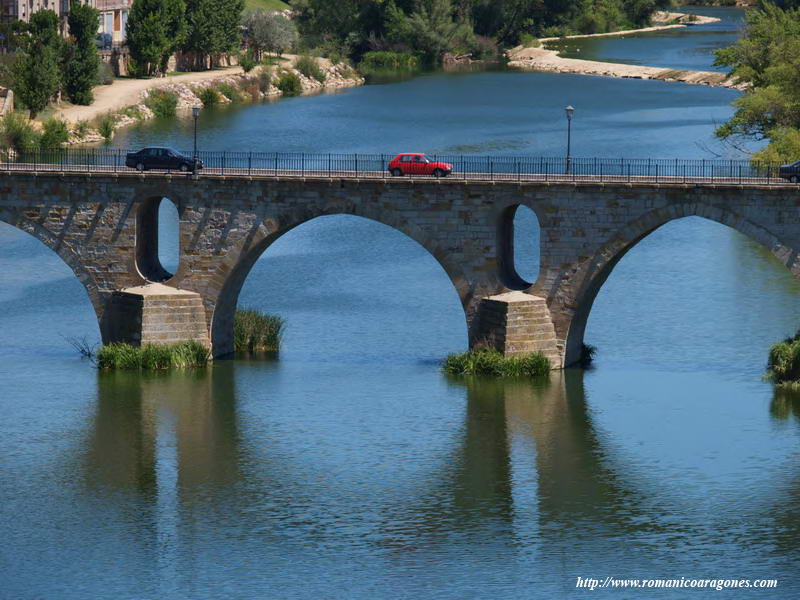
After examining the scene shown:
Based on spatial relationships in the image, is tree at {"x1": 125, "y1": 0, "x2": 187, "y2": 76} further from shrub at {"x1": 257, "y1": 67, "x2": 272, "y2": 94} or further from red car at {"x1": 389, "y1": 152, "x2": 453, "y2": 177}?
red car at {"x1": 389, "y1": 152, "x2": 453, "y2": 177}

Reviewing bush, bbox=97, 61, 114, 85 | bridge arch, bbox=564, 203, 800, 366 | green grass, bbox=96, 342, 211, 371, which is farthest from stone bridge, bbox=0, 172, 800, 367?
bush, bbox=97, 61, 114, 85

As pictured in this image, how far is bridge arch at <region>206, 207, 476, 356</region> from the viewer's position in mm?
81312

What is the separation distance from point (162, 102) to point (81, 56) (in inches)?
501

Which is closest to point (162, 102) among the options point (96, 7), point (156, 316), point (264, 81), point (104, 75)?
point (104, 75)

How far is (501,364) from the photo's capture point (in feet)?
263

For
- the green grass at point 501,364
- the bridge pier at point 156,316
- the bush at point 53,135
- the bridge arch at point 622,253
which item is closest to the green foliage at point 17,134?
the bush at point 53,135

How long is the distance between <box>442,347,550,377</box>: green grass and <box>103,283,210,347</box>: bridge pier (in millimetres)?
12919

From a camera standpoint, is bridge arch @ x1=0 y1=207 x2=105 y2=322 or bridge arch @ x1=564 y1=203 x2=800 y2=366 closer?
bridge arch @ x1=564 y1=203 x2=800 y2=366

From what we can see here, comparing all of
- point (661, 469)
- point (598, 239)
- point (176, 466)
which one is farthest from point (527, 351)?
point (176, 466)

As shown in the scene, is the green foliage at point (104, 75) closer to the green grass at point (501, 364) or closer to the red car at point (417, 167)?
the red car at point (417, 167)

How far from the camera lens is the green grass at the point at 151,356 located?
82875 millimetres

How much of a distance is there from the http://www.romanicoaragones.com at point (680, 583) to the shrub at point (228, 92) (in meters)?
136

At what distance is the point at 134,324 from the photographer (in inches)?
3282

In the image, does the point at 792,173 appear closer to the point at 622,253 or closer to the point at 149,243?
the point at 622,253
